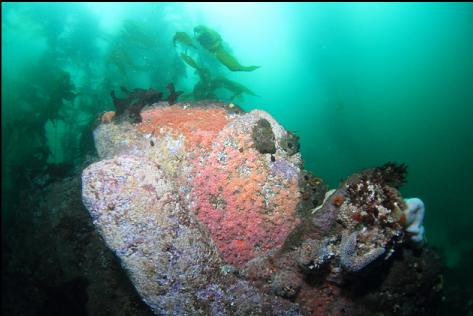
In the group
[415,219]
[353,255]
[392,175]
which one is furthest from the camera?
[392,175]

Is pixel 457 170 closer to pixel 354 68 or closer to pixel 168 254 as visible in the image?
pixel 168 254

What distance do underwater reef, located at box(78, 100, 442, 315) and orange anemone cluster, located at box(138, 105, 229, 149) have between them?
0.04 metres

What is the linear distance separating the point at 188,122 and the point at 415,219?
391 centimetres

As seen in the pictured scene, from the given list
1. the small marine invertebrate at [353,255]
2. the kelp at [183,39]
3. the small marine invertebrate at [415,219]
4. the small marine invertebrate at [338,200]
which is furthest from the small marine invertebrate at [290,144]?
the kelp at [183,39]

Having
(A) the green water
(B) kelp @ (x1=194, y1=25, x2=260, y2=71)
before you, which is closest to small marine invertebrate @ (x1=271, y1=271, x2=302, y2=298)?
(A) the green water

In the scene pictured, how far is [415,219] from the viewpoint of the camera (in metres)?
3.90

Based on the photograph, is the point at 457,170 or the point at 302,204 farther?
the point at 457,170

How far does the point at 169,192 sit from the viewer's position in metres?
4.46

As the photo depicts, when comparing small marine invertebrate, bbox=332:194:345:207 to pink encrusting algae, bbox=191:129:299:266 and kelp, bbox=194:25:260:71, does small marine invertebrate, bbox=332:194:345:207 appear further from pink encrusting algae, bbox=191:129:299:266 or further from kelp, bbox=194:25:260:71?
kelp, bbox=194:25:260:71

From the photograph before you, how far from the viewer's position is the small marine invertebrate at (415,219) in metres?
3.81

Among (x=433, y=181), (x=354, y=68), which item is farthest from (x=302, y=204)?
(x=354, y=68)

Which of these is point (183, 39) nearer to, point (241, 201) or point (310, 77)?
point (241, 201)

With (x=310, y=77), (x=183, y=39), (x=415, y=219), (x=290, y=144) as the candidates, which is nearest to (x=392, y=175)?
(x=415, y=219)

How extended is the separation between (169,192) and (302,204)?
2292 millimetres
